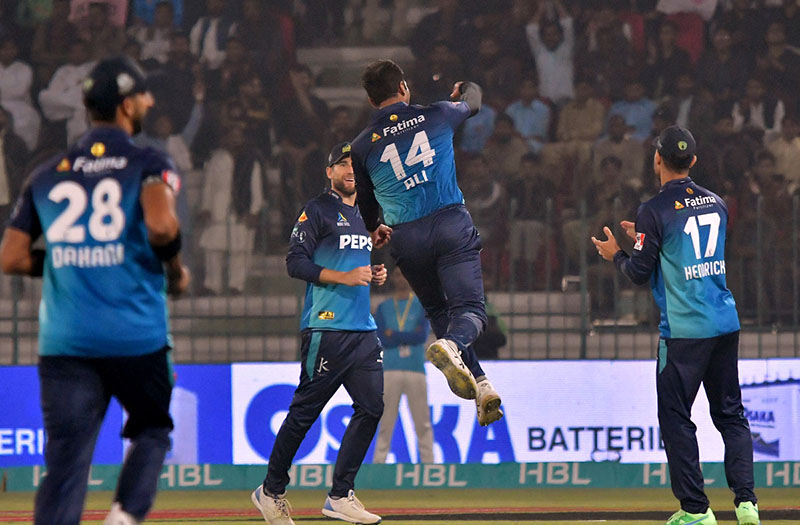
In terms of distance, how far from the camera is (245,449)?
11.2 m

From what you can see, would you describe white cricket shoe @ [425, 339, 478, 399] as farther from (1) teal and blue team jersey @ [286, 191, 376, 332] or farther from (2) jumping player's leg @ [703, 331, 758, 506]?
(2) jumping player's leg @ [703, 331, 758, 506]

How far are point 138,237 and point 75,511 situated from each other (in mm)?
1141

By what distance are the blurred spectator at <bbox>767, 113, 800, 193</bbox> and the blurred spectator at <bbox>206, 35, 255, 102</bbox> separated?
6.54 m

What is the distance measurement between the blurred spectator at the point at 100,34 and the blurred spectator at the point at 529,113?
515 cm

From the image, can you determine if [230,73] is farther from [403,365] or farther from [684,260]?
[684,260]

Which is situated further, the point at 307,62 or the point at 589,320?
the point at 307,62

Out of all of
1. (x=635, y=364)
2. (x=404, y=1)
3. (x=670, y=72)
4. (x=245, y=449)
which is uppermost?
(x=404, y=1)

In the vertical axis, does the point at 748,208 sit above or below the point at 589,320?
above

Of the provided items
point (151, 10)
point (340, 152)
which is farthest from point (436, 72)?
point (340, 152)

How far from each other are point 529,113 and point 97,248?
35.1ft

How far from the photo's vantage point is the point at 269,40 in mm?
15789

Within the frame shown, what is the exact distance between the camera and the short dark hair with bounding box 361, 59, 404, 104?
748 cm

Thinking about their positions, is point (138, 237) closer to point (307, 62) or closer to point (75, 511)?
point (75, 511)

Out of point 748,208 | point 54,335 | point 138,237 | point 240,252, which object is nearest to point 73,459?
point 54,335
